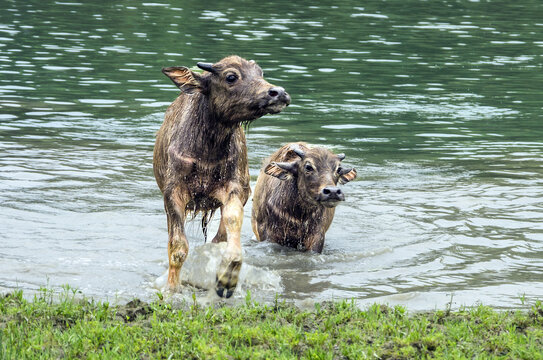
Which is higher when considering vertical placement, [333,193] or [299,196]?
[333,193]

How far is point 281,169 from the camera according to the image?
11242 mm

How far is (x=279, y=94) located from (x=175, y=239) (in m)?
1.68

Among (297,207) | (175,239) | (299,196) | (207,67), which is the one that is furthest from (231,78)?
(297,207)

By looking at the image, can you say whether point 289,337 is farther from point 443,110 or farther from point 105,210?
point 443,110

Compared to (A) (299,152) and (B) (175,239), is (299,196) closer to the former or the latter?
(A) (299,152)

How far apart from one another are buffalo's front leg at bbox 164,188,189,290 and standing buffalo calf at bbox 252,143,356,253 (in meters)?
1.90

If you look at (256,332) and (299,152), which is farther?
(299,152)

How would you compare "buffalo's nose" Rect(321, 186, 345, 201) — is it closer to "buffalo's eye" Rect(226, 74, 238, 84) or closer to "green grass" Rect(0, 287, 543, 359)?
"buffalo's eye" Rect(226, 74, 238, 84)

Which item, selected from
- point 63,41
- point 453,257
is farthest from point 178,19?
point 453,257

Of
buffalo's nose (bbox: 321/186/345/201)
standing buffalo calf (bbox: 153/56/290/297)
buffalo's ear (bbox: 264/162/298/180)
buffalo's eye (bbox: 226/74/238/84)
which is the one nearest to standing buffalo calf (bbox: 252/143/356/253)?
buffalo's ear (bbox: 264/162/298/180)

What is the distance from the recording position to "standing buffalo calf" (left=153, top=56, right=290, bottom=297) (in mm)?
9227

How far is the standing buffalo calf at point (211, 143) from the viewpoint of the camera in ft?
30.3

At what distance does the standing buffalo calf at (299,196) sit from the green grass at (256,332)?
2932 mm

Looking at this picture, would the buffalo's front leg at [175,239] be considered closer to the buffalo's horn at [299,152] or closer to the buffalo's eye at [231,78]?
the buffalo's eye at [231,78]
